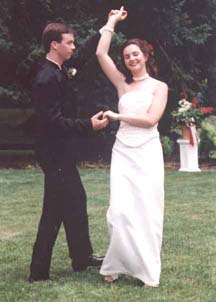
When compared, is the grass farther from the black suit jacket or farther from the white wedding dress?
the black suit jacket

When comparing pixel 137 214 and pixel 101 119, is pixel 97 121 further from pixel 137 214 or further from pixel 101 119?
pixel 137 214

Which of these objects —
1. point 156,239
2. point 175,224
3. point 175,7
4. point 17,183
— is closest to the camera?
point 156,239

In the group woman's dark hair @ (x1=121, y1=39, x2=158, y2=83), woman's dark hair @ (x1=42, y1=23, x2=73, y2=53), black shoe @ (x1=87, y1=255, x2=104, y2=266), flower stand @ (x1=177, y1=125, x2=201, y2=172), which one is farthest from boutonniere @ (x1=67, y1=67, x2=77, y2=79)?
flower stand @ (x1=177, y1=125, x2=201, y2=172)

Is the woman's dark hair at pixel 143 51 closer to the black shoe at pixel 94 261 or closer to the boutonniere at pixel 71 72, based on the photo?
the boutonniere at pixel 71 72

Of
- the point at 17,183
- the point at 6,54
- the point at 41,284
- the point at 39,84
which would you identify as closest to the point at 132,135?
the point at 39,84

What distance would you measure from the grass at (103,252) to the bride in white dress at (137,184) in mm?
190

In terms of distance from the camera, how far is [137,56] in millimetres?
5270

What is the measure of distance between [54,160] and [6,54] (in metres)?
11.9

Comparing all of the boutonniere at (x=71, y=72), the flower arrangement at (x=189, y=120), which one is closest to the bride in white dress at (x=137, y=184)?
the boutonniere at (x=71, y=72)

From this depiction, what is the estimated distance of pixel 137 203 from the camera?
16.9ft

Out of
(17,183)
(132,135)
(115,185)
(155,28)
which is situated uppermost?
(155,28)

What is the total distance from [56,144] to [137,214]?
0.85 meters

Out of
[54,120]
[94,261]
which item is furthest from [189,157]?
[54,120]

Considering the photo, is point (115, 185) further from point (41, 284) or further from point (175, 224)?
point (175, 224)
